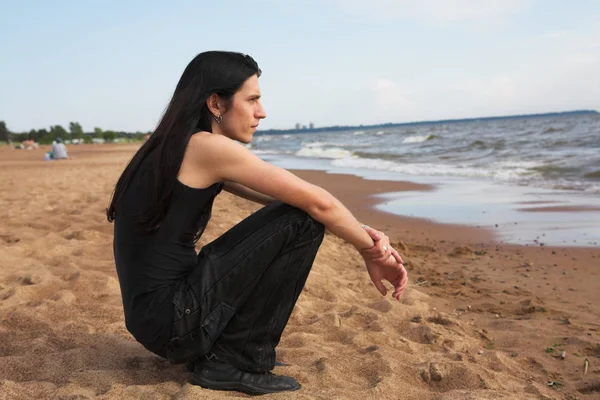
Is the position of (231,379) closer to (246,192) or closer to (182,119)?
(246,192)

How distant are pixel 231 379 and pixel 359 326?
1.13 m

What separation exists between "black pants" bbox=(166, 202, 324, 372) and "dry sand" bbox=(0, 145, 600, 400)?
0.17 m

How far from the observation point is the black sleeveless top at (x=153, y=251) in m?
1.88

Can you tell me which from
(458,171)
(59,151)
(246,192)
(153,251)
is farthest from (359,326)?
(59,151)

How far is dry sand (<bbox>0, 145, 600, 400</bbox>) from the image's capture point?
2160mm

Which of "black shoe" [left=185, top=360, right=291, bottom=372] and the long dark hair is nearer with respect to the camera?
the long dark hair

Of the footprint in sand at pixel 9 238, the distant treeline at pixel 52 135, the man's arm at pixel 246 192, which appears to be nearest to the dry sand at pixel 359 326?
the footprint in sand at pixel 9 238

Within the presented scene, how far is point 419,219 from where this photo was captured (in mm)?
6871

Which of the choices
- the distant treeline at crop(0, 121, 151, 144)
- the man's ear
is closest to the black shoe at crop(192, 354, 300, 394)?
the man's ear

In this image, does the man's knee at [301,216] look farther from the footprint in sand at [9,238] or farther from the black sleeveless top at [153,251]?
the footprint in sand at [9,238]

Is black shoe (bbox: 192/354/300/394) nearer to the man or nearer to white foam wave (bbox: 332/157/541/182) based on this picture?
white foam wave (bbox: 332/157/541/182)

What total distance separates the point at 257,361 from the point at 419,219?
5107 millimetres

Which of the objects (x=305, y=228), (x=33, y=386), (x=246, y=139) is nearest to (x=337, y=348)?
(x=305, y=228)

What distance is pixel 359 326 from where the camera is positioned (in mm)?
2990
